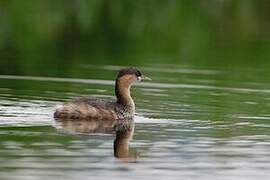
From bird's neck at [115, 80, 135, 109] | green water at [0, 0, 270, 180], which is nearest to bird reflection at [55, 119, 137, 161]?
green water at [0, 0, 270, 180]

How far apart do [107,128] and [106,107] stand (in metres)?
0.96

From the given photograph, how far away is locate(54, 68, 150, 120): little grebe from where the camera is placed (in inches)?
787

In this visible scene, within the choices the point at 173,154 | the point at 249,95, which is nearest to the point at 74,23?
the point at 249,95

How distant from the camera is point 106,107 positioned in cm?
2047

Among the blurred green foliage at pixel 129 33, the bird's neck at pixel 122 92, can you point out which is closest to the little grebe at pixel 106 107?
the bird's neck at pixel 122 92

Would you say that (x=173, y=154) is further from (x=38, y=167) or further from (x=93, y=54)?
(x=93, y=54)

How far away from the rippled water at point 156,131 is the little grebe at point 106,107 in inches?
11.1

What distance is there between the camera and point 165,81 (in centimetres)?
2525

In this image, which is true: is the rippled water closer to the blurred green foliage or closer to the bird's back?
the bird's back

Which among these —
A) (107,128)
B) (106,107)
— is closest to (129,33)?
(106,107)

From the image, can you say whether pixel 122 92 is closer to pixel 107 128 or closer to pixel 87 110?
pixel 87 110

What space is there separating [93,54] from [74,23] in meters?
6.34

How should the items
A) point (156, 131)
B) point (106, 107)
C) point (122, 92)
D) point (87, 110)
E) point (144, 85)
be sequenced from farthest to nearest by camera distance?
point (144, 85) → point (122, 92) → point (106, 107) → point (87, 110) → point (156, 131)

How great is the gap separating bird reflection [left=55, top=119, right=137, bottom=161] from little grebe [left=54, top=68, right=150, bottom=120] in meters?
0.12
